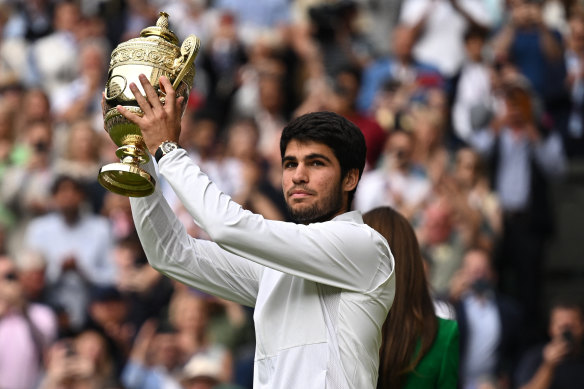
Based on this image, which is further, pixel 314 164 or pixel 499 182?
pixel 499 182

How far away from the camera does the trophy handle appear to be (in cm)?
387

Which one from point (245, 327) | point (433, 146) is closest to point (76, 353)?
point (245, 327)

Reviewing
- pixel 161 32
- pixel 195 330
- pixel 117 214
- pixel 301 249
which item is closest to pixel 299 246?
pixel 301 249

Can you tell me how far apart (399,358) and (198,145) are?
20.4 ft

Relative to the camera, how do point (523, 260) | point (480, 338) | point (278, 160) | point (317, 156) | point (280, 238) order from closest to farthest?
point (280, 238) → point (317, 156) → point (480, 338) → point (523, 260) → point (278, 160)

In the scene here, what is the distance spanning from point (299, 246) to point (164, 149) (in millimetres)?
531

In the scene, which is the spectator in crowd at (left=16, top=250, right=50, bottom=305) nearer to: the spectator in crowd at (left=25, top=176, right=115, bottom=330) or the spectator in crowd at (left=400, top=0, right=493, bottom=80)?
the spectator in crowd at (left=25, top=176, right=115, bottom=330)

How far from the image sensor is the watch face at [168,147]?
3.68 m

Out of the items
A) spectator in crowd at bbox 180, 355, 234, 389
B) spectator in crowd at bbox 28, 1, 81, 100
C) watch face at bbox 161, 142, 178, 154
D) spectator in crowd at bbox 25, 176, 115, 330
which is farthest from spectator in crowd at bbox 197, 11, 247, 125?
watch face at bbox 161, 142, 178, 154

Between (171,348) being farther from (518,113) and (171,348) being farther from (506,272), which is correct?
(518,113)

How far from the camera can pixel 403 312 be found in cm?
476

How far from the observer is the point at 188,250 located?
13.3ft

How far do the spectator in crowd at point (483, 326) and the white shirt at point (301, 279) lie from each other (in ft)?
14.8

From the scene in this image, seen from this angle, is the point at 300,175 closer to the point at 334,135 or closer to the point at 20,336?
the point at 334,135
